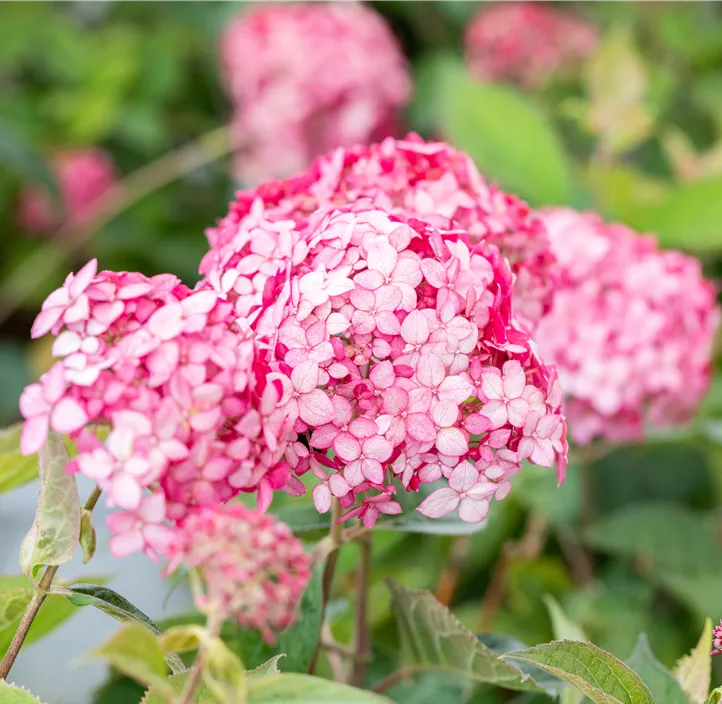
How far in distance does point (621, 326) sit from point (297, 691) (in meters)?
0.62

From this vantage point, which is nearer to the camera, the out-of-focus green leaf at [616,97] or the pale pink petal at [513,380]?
the pale pink petal at [513,380]

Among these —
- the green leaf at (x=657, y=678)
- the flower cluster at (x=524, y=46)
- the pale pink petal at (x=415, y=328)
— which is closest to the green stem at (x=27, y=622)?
the pale pink petal at (x=415, y=328)

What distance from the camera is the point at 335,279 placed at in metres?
0.52

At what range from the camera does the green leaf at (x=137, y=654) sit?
1.28 feet

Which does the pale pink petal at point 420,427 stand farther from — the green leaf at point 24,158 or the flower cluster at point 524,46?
the flower cluster at point 524,46

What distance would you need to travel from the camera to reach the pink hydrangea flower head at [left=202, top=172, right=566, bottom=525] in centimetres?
49

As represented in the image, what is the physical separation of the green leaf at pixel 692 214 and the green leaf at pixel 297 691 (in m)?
0.89

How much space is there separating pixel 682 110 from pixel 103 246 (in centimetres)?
111

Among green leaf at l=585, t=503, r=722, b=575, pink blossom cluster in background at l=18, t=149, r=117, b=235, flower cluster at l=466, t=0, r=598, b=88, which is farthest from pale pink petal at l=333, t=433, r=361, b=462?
flower cluster at l=466, t=0, r=598, b=88

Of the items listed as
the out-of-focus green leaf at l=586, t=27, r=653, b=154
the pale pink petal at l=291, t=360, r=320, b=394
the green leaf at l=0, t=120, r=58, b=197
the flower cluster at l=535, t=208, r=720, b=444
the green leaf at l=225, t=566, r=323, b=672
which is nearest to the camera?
the pale pink petal at l=291, t=360, r=320, b=394

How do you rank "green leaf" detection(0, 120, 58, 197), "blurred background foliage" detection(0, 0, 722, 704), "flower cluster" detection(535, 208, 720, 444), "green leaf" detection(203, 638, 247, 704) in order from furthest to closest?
"green leaf" detection(0, 120, 58, 197) → "blurred background foliage" detection(0, 0, 722, 704) → "flower cluster" detection(535, 208, 720, 444) → "green leaf" detection(203, 638, 247, 704)

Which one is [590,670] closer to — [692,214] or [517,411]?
[517,411]

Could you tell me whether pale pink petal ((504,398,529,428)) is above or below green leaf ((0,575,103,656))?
above

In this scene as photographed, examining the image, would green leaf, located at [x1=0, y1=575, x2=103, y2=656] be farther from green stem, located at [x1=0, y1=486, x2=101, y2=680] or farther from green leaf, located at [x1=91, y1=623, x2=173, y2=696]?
green leaf, located at [x1=91, y1=623, x2=173, y2=696]
